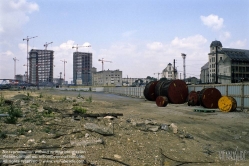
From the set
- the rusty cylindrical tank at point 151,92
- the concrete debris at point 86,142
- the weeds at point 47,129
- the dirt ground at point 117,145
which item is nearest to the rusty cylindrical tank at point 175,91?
the rusty cylindrical tank at point 151,92

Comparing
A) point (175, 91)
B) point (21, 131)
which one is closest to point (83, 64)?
point (175, 91)

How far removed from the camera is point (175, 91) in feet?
78.1

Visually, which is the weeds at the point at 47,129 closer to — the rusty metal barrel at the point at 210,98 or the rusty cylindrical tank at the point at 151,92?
the rusty metal barrel at the point at 210,98

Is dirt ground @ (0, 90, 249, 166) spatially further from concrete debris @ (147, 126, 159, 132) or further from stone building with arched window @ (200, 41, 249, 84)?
stone building with arched window @ (200, 41, 249, 84)

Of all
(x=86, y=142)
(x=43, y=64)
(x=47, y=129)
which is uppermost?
(x=43, y=64)

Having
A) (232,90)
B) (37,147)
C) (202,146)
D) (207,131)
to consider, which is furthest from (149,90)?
(37,147)

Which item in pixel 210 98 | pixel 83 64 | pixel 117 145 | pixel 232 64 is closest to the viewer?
pixel 117 145

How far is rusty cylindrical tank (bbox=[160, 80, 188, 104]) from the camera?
77.6 ft

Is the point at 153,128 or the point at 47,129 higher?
the point at 47,129

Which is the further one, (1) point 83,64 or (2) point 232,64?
(1) point 83,64

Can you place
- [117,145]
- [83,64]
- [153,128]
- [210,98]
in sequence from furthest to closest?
[83,64] → [210,98] → [153,128] → [117,145]

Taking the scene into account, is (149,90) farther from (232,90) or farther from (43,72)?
(43,72)

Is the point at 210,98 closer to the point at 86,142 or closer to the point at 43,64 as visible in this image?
the point at 86,142

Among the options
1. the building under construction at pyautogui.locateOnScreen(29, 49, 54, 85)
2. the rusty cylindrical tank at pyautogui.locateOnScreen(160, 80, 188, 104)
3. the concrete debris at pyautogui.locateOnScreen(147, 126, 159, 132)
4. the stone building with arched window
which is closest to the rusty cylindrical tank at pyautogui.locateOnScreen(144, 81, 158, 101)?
the rusty cylindrical tank at pyautogui.locateOnScreen(160, 80, 188, 104)
